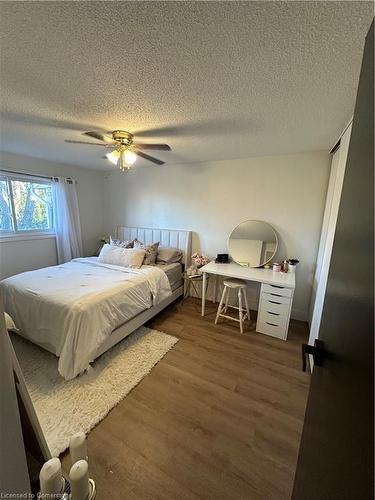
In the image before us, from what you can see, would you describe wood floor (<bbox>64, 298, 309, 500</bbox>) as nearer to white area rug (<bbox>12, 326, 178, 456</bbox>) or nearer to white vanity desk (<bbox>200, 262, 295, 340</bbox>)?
white area rug (<bbox>12, 326, 178, 456</bbox>)

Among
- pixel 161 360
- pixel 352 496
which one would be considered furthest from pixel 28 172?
pixel 352 496

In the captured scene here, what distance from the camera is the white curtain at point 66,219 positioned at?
3575 millimetres

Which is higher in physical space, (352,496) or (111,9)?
(111,9)

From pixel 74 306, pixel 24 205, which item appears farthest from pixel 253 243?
pixel 24 205

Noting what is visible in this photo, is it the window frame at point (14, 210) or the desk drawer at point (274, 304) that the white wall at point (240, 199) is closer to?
the desk drawer at point (274, 304)

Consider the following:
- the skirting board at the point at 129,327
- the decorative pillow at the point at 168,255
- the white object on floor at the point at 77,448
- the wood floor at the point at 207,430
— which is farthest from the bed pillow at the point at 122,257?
the white object on floor at the point at 77,448

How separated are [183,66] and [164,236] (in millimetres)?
2731

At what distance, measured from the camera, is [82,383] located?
5.79ft

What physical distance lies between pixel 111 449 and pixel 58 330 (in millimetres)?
1020

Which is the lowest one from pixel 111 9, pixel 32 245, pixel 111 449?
pixel 111 449

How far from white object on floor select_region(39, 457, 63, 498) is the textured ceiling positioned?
191cm

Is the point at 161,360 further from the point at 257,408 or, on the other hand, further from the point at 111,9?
the point at 111,9

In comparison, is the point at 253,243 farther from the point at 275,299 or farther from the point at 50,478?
the point at 50,478

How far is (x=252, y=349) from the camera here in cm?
229
